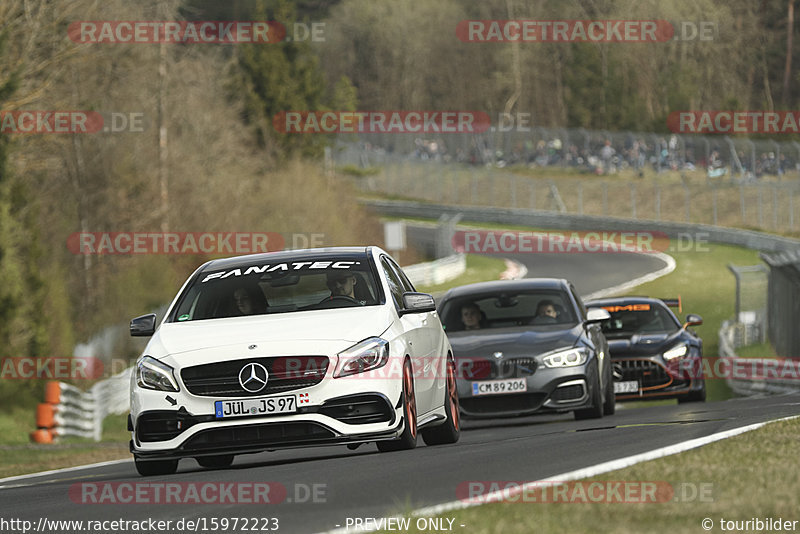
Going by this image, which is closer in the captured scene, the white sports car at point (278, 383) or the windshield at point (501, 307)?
the white sports car at point (278, 383)

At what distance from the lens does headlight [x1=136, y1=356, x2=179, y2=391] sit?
991cm

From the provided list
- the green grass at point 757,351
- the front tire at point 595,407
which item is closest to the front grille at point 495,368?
the front tire at point 595,407

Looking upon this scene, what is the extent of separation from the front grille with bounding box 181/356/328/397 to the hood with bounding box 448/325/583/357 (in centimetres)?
498

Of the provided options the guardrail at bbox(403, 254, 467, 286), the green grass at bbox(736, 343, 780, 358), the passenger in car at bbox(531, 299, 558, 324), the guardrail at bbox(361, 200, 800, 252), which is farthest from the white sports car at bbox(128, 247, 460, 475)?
the guardrail at bbox(361, 200, 800, 252)

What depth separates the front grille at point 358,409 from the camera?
384 inches

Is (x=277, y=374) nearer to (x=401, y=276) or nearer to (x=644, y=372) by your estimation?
(x=401, y=276)

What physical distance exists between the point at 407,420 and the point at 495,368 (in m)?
4.34

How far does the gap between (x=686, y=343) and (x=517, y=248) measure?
4373 cm

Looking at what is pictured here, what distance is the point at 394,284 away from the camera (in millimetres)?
11484

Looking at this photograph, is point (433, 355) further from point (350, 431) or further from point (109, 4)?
point (109, 4)

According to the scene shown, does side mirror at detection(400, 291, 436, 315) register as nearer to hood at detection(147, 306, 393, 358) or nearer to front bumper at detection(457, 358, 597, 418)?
hood at detection(147, 306, 393, 358)

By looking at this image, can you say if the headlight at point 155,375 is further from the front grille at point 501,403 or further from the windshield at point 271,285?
the front grille at point 501,403

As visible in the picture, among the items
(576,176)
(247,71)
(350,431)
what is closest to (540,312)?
(350,431)

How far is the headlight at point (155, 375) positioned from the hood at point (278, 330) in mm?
78
